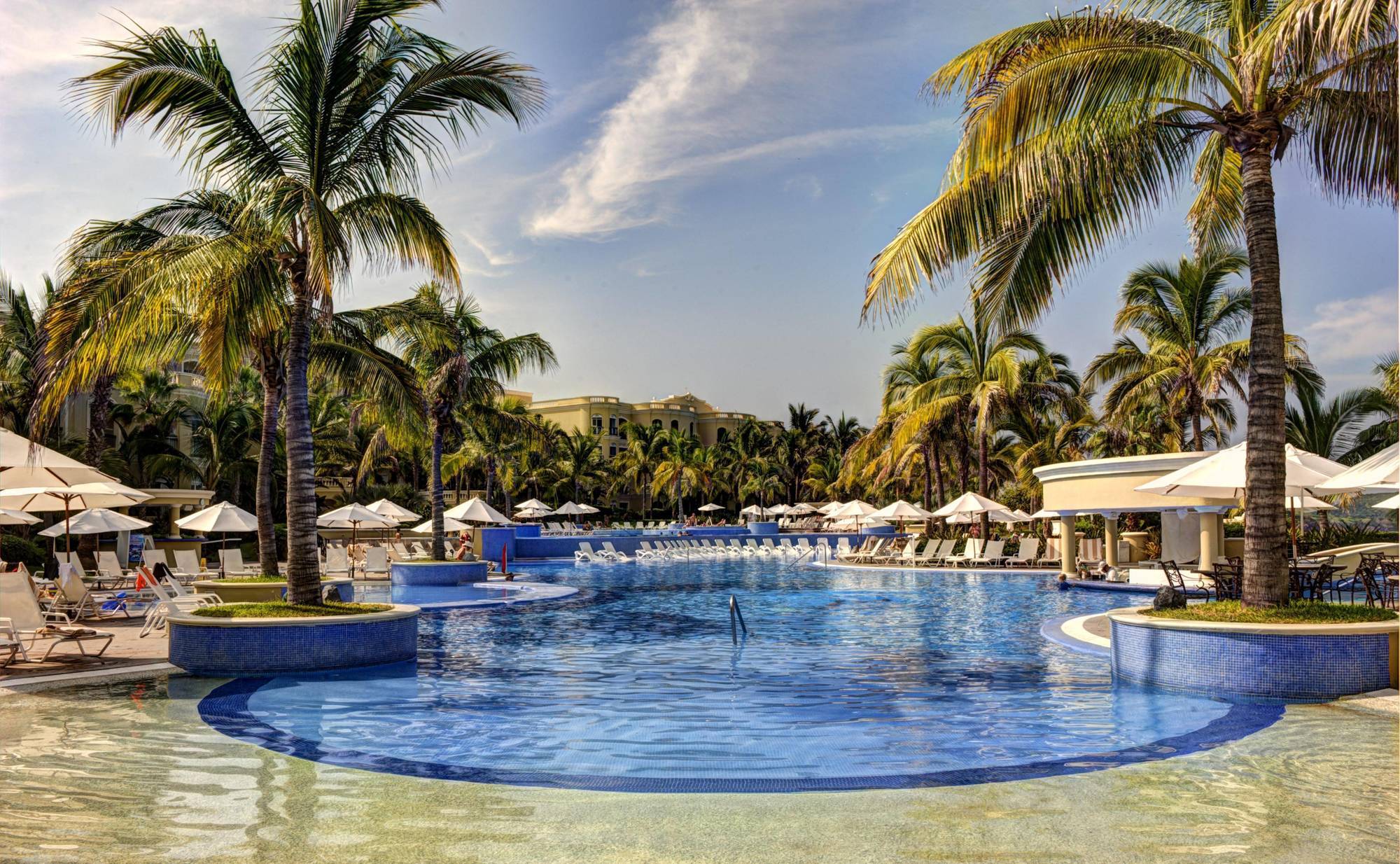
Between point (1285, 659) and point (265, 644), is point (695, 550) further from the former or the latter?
point (1285, 659)

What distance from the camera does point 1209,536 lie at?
58.7 ft

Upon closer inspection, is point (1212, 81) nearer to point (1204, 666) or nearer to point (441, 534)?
point (1204, 666)

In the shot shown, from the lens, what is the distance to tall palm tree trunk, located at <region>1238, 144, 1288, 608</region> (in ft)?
29.1

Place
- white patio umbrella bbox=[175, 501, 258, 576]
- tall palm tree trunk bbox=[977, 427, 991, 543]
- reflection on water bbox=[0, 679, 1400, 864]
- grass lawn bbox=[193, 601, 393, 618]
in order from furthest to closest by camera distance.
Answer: tall palm tree trunk bbox=[977, 427, 991, 543] < white patio umbrella bbox=[175, 501, 258, 576] < grass lawn bbox=[193, 601, 393, 618] < reflection on water bbox=[0, 679, 1400, 864]

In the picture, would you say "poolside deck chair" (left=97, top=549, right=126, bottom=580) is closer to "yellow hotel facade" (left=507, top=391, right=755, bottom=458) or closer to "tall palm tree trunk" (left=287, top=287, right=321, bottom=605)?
"tall palm tree trunk" (left=287, top=287, right=321, bottom=605)

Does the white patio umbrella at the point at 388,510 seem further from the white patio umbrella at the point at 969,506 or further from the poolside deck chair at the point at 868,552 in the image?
the white patio umbrella at the point at 969,506

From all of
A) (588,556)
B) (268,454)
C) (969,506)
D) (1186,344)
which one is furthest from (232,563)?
(1186,344)

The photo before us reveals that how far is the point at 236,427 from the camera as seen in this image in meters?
38.5

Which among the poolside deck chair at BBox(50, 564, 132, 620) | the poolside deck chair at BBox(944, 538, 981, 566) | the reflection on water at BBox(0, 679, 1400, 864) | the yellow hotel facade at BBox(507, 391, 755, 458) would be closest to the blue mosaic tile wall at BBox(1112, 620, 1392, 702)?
the reflection on water at BBox(0, 679, 1400, 864)

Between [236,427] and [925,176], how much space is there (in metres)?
34.5

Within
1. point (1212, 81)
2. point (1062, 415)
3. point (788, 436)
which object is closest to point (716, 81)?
point (1212, 81)

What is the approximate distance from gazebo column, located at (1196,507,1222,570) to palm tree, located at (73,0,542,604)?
13722mm

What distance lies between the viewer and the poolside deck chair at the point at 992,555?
27188mm

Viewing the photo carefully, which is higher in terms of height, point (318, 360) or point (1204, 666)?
point (318, 360)
